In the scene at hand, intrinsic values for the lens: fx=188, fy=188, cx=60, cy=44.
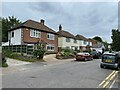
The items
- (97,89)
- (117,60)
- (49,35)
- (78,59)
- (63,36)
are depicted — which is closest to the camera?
(97,89)

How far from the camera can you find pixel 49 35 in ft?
142

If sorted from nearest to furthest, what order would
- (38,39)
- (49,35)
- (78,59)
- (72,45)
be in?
(78,59) < (38,39) < (49,35) < (72,45)

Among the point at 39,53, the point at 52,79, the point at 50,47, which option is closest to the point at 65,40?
the point at 50,47

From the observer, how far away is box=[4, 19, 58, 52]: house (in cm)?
3638

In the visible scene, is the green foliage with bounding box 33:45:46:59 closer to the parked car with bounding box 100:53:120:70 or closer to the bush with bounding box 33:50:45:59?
the bush with bounding box 33:50:45:59

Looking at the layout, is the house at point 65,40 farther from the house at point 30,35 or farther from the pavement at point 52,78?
the pavement at point 52,78

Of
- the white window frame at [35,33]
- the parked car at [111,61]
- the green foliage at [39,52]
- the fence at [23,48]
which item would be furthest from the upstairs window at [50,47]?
the parked car at [111,61]

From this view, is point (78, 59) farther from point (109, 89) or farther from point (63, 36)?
point (63, 36)

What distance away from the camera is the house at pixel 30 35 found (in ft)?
119

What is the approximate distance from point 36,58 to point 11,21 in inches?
1752

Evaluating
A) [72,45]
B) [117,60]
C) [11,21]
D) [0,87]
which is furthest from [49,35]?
[0,87]

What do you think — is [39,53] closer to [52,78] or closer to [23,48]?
[23,48]

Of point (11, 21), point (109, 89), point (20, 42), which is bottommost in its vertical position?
point (109, 89)

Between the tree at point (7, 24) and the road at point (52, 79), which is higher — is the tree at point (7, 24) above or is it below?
above
